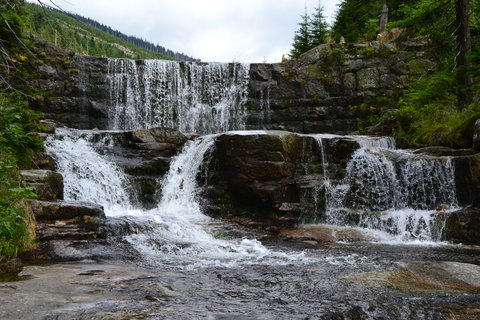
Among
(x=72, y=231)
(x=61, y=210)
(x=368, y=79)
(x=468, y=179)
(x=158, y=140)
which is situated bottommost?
(x=72, y=231)

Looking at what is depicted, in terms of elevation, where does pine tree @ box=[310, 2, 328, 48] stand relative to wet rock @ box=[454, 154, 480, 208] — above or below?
above

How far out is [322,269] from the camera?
22.1 ft

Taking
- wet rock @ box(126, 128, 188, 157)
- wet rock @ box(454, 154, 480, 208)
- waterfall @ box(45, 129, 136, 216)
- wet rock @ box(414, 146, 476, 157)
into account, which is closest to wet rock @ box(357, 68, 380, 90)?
wet rock @ box(414, 146, 476, 157)

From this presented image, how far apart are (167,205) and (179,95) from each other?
8716mm

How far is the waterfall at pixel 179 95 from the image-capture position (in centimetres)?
2003

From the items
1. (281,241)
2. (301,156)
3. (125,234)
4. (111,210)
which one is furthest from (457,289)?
(111,210)

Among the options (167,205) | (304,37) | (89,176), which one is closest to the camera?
(89,176)

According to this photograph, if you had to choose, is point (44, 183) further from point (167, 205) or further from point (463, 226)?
point (463, 226)

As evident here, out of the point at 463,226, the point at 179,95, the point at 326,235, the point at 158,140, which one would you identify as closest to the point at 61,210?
the point at 326,235

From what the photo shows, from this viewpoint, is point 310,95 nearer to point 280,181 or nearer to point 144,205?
point 280,181

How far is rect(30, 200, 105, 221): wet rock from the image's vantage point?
798cm

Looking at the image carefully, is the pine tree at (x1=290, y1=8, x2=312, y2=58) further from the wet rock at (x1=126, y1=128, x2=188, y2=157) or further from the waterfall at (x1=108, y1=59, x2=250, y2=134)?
the wet rock at (x1=126, y1=128, x2=188, y2=157)

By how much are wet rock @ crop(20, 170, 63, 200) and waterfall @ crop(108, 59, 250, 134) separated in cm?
1055

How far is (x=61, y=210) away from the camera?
820 centimetres
